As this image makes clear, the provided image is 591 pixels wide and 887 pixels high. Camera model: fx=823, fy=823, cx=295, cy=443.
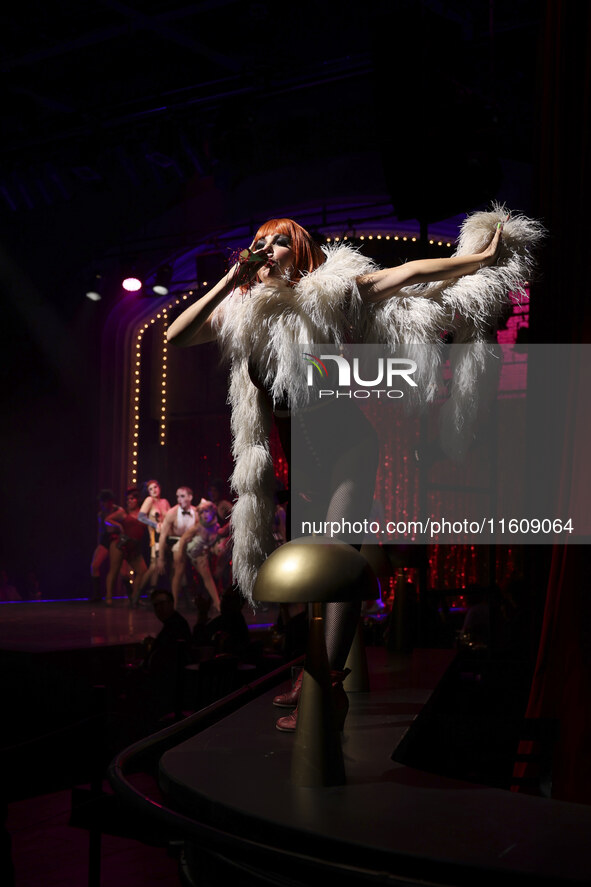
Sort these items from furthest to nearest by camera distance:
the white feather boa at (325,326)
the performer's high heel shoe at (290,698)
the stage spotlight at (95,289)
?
the stage spotlight at (95,289) → the performer's high heel shoe at (290,698) → the white feather boa at (325,326)

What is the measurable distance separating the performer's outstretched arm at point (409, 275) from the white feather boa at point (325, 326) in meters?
0.04

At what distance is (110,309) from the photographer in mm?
13273

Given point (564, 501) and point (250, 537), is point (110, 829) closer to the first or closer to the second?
point (250, 537)

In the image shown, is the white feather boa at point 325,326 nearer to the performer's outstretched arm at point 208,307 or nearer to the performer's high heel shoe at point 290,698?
Answer: the performer's outstretched arm at point 208,307

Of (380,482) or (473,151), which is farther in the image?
(380,482)

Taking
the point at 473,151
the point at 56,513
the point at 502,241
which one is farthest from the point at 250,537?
the point at 56,513

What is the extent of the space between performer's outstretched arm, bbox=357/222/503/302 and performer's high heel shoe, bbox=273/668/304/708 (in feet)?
3.25

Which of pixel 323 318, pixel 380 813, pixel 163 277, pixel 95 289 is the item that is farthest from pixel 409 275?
pixel 95 289

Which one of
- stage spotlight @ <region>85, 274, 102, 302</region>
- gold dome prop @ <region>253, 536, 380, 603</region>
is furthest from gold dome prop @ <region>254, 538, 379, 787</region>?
stage spotlight @ <region>85, 274, 102, 302</region>

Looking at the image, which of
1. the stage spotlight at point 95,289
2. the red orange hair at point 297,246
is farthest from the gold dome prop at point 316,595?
the stage spotlight at point 95,289

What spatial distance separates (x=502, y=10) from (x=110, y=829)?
8.29 m

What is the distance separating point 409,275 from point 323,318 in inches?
9.9

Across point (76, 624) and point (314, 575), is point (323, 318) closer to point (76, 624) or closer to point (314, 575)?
point (314, 575)

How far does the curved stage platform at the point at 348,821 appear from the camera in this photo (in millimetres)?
1074
